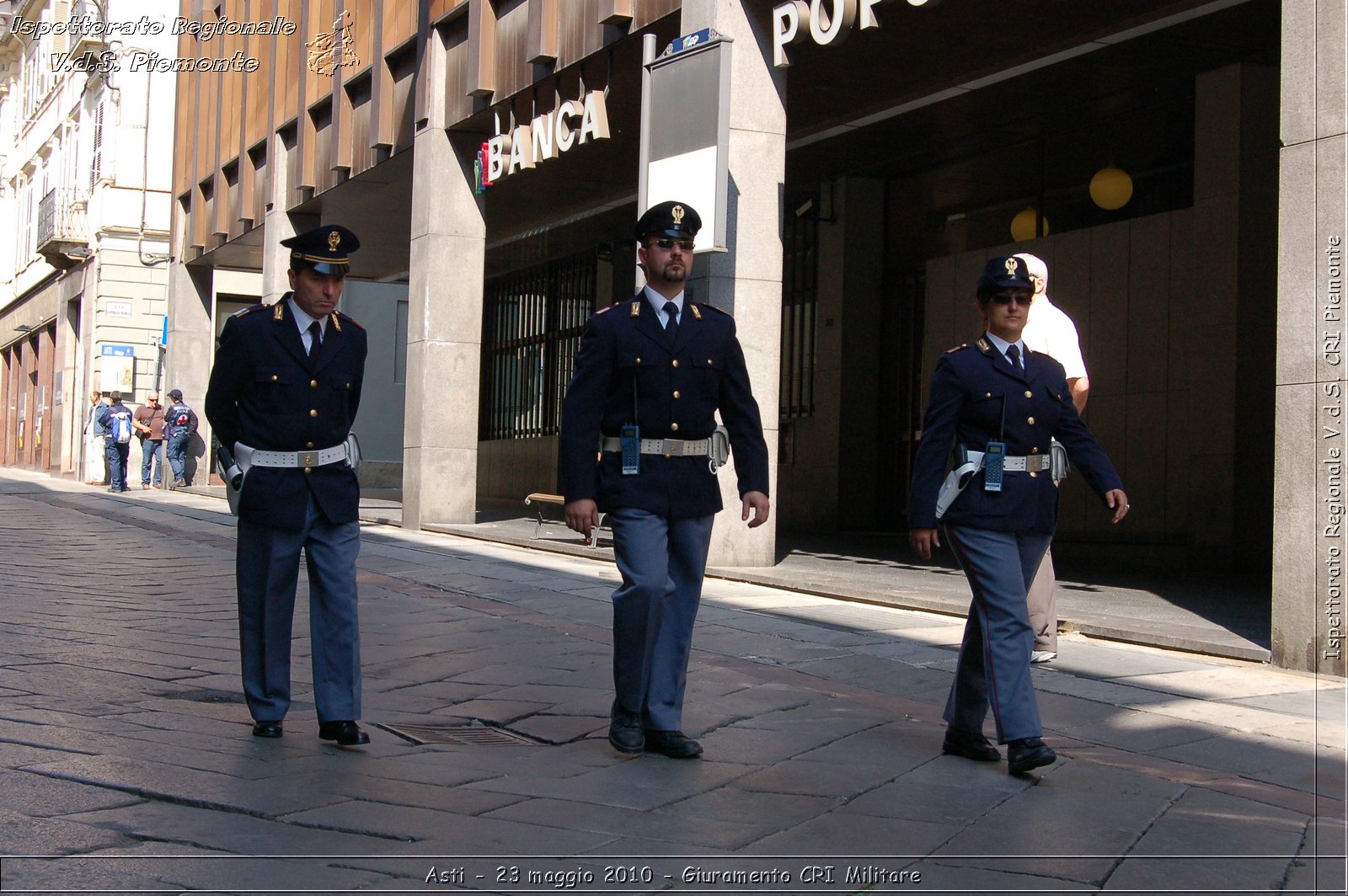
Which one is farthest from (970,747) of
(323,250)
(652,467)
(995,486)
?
(323,250)

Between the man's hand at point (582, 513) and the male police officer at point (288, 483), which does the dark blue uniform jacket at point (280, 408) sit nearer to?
the male police officer at point (288, 483)

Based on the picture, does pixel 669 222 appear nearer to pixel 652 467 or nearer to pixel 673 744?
pixel 652 467

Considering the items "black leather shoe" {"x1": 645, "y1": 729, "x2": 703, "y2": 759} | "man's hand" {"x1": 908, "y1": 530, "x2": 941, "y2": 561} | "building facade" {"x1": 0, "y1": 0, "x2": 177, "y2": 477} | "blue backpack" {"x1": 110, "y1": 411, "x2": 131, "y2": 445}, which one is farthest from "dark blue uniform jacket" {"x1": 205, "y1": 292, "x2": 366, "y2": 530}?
"building facade" {"x1": 0, "y1": 0, "x2": 177, "y2": 477}

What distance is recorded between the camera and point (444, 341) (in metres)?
16.2

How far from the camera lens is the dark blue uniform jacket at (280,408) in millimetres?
5020

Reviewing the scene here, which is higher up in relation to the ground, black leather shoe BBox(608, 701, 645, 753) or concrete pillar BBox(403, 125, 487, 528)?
concrete pillar BBox(403, 125, 487, 528)

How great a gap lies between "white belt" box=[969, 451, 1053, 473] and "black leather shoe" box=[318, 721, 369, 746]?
2.25m

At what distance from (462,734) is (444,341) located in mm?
11314

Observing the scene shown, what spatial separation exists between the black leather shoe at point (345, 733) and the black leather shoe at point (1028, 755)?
213cm

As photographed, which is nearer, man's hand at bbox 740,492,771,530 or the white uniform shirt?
man's hand at bbox 740,492,771,530

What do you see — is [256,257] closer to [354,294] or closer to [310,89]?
[354,294]

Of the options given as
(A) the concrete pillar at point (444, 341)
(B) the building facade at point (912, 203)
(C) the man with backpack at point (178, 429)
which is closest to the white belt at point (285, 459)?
(B) the building facade at point (912, 203)

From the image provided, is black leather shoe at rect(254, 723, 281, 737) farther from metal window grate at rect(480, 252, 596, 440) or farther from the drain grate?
metal window grate at rect(480, 252, 596, 440)

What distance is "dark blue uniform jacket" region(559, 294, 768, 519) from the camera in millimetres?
4895
